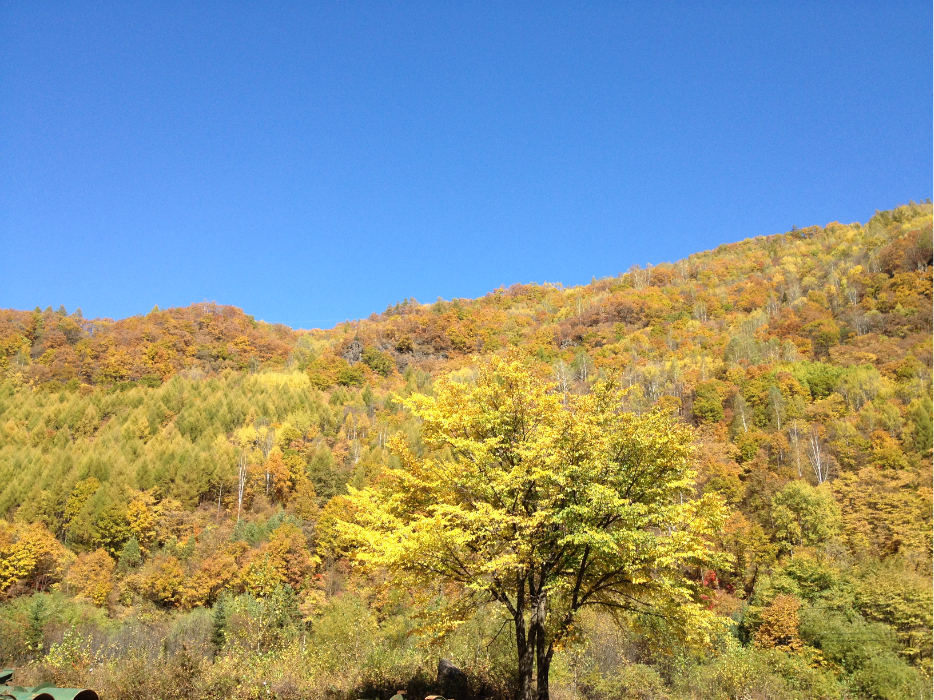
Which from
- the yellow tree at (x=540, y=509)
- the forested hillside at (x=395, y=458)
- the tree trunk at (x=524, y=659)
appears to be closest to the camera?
the yellow tree at (x=540, y=509)

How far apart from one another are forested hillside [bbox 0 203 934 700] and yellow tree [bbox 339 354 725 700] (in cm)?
114

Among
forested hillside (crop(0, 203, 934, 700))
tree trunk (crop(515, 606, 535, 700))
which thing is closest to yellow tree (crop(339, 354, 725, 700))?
tree trunk (crop(515, 606, 535, 700))

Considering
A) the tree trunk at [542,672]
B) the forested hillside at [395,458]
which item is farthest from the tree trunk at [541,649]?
the forested hillside at [395,458]

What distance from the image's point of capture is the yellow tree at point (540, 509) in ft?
31.1

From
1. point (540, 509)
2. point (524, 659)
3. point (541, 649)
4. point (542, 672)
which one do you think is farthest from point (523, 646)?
point (540, 509)

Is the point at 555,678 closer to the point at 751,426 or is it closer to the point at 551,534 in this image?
the point at 551,534

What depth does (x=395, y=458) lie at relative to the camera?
64.8m

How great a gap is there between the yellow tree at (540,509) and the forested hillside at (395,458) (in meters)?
1.14

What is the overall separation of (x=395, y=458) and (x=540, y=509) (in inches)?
2206

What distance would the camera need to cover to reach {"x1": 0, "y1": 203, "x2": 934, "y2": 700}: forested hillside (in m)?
17.0

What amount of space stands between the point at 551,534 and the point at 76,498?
66095mm

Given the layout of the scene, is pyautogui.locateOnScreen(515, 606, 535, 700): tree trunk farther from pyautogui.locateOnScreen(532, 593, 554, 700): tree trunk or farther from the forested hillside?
the forested hillside

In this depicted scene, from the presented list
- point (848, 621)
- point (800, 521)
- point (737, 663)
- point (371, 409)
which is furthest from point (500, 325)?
point (737, 663)

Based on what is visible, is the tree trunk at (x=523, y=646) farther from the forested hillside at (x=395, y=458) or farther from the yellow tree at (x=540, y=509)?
the forested hillside at (x=395, y=458)
